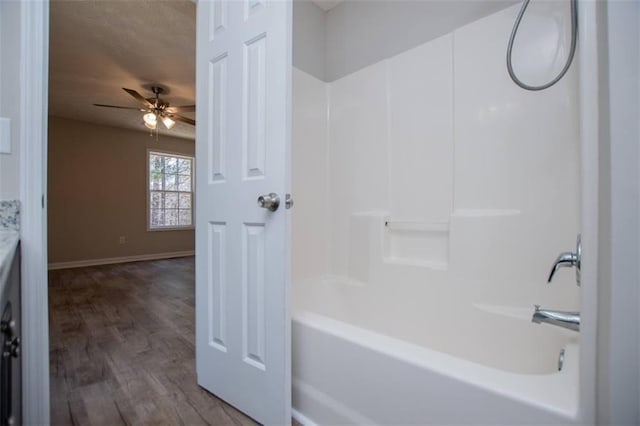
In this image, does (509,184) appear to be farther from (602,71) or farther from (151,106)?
(151,106)

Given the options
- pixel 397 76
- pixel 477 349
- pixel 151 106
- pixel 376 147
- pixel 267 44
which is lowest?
pixel 477 349

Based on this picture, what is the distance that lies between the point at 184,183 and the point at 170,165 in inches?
16.6

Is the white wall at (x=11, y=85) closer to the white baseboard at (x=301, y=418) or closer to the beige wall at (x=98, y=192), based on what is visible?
the white baseboard at (x=301, y=418)

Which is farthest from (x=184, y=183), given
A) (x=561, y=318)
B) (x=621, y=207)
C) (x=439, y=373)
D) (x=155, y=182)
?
(x=621, y=207)

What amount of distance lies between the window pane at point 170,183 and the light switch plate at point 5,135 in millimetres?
5131

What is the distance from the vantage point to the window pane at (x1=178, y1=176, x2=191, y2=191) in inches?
232

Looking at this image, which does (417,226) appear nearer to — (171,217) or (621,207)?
(621,207)

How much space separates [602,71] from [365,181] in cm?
136

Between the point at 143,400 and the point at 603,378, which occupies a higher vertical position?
the point at 603,378

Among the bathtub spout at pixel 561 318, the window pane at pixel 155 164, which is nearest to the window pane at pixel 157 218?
the window pane at pixel 155 164

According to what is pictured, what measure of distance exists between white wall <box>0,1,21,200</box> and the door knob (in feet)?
2.63

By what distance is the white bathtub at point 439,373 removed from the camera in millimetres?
749

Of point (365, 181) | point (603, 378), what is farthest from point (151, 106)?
point (603, 378)

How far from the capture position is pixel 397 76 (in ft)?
5.86
